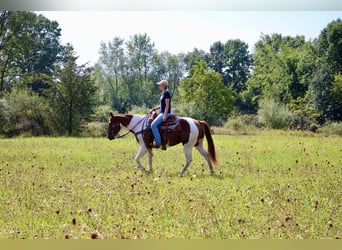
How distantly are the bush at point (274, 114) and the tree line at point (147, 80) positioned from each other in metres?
0.03

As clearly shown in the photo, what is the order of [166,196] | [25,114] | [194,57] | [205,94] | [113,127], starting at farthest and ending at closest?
1. [25,114]
2. [205,94]
3. [194,57]
4. [113,127]
5. [166,196]

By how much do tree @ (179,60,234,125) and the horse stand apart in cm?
226

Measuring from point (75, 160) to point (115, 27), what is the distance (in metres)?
2.49

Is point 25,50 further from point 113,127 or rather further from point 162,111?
point 162,111

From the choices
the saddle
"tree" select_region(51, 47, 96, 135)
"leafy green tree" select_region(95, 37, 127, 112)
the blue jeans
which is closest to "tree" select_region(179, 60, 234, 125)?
"leafy green tree" select_region(95, 37, 127, 112)

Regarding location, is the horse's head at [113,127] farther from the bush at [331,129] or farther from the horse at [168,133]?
the bush at [331,129]

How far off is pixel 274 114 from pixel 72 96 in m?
5.04

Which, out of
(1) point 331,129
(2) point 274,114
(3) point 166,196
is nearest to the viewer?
(3) point 166,196

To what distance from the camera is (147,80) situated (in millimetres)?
9375

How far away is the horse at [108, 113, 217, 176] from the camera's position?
741 centimetres

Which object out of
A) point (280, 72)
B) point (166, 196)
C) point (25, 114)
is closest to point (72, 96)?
point (25, 114)

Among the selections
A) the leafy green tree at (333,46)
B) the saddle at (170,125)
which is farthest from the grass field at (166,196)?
the leafy green tree at (333,46)

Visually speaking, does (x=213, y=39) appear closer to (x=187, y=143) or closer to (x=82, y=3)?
(x=187, y=143)

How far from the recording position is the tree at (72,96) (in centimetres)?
1090
